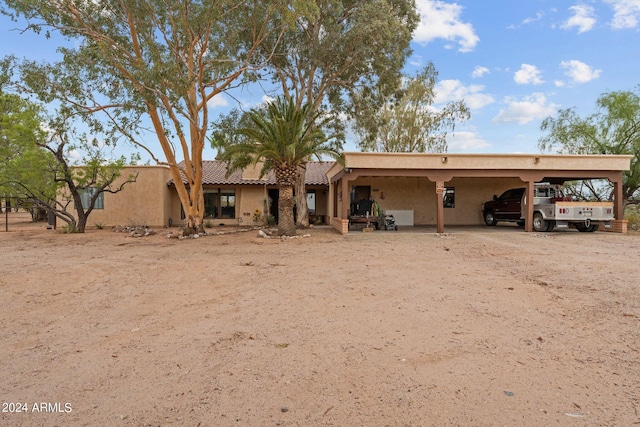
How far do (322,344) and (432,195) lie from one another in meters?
19.9

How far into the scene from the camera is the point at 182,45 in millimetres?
15602

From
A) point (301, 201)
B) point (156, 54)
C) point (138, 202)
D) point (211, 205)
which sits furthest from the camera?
point (211, 205)

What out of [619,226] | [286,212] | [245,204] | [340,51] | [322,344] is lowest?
[322,344]

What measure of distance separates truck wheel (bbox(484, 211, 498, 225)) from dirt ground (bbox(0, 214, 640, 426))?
40.9ft

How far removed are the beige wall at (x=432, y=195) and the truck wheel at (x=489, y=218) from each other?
815 mm

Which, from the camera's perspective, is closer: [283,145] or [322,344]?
[322,344]

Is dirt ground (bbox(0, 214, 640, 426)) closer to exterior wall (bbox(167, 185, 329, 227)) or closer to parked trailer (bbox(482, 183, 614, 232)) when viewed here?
parked trailer (bbox(482, 183, 614, 232))

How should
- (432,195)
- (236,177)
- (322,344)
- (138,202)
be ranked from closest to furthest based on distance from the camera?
(322,344), (138,202), (432,195), (236,177)

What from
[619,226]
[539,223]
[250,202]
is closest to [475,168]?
[539,223]

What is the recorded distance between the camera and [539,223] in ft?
57.1

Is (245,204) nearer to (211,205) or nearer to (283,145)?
(211,205)

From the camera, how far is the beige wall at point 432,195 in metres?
22.8

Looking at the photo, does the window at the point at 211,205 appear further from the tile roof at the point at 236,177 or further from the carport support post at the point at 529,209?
the carport support post at the point at 529,209

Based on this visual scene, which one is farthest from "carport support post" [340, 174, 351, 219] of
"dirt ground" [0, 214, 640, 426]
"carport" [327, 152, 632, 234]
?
"dirt ground" [0, 214, 640, 426]
